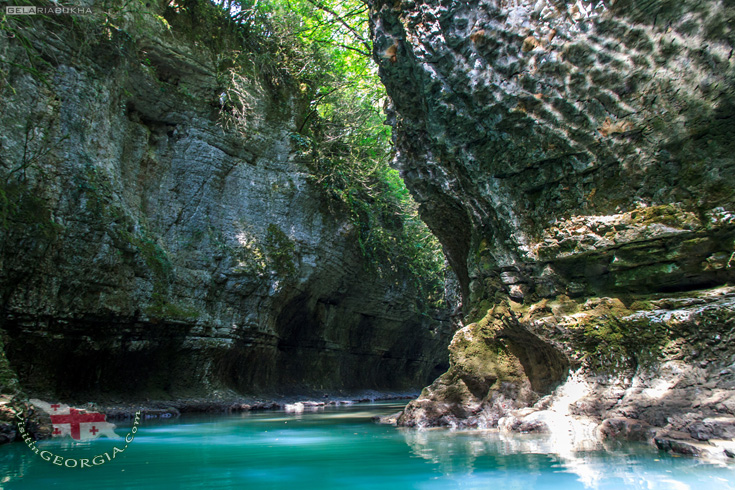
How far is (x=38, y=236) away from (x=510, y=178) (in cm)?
763

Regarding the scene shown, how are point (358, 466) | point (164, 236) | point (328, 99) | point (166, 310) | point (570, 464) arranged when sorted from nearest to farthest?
point (570, 464)
point (358, 466)
point (166, 310)
point (164, 236)
point (328, 99)

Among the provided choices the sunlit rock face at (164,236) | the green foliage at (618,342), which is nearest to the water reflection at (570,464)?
the green foliage at (618,342)

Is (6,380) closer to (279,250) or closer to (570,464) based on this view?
(570,464)

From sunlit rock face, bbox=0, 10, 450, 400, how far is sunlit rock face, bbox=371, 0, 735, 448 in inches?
227

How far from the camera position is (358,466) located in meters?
3.54

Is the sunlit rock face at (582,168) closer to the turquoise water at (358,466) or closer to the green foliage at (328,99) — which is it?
the turquoise water at (358,466)

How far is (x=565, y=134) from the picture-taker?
567cm

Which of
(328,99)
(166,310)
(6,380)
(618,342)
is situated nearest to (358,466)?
(618,342)

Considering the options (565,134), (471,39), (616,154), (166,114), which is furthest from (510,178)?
(166,114)

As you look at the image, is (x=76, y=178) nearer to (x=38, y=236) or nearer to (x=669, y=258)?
(x=38, y=236)

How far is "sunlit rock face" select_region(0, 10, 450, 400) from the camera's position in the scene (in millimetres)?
8070

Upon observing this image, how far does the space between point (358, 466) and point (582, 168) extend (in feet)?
14.1

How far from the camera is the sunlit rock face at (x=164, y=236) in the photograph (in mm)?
8070

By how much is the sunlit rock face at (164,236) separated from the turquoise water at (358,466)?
352cm
